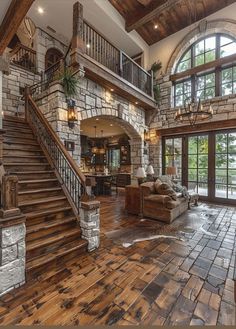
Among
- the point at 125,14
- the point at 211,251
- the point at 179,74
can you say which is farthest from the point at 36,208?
the point at 125,14

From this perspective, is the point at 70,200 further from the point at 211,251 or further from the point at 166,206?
the point at 211,251

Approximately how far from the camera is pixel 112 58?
512 centimetres

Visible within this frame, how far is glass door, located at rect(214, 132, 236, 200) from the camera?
17.9 feet

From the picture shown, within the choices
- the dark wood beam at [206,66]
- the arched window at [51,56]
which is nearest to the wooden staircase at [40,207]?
the arched window at [51,56]

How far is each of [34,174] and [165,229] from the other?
2.82 metres

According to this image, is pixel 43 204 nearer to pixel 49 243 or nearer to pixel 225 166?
pixel 49 243

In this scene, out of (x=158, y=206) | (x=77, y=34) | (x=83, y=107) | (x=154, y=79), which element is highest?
(x=154, y=79)

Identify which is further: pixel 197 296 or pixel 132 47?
pixel 132 47

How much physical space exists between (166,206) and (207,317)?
2395 millimetres

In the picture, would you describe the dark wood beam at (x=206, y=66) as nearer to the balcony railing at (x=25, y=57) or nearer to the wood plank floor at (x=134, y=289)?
the balcony railing at (x=25, y=57)

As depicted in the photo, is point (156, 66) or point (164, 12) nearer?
point (164, 12)

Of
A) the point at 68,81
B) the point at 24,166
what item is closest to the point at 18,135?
the point at 24,166

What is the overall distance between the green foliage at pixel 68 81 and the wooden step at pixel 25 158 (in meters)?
1.54

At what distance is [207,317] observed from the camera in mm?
1527
